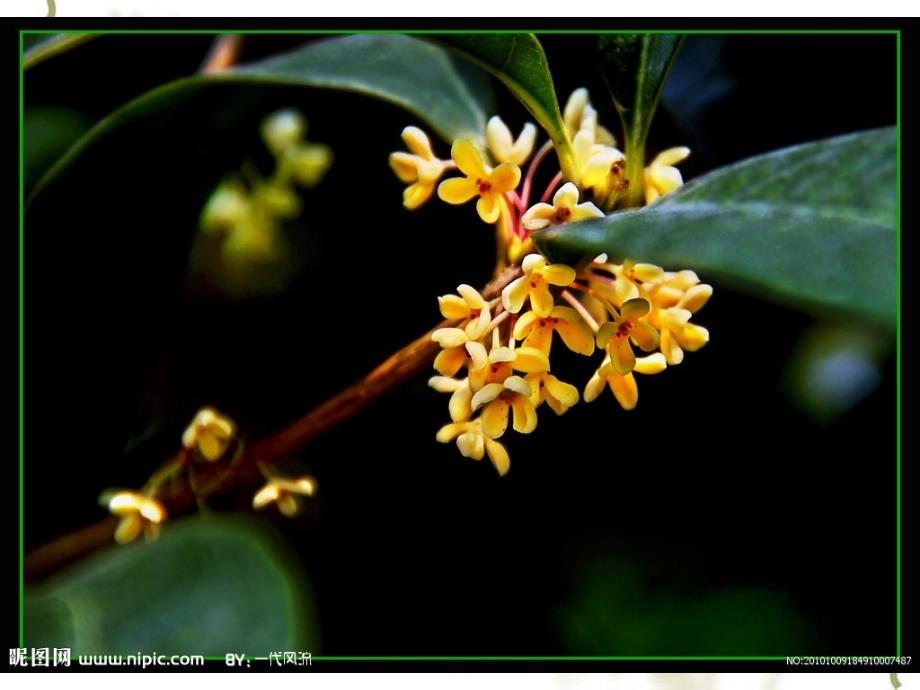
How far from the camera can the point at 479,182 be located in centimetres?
82

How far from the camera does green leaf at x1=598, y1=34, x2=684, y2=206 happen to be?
808mm

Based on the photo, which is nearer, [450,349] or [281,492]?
[450,349]

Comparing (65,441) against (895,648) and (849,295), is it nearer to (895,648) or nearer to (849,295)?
(849,295)

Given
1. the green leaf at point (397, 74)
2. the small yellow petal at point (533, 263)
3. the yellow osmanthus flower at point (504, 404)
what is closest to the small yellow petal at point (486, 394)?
the yellow osmanthus flower at point (504, 404)

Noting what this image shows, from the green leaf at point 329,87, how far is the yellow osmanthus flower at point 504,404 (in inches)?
13.7

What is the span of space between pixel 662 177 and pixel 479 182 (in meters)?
0.18

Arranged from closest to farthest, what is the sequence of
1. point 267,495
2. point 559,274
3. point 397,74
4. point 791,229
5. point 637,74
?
point 791,229
point 559,274
point 637,74
point 267,495
point 397,74

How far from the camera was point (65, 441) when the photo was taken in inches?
40.6

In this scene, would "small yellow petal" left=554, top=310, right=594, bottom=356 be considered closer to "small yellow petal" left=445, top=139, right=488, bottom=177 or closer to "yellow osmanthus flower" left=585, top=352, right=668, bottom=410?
"yellow osmanthus flower" left=585, top=352, right=668, bottom=410

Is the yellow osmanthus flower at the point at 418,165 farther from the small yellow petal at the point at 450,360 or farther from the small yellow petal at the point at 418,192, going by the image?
the small yellow petal at the point at 450,360

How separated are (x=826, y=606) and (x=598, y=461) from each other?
1.04 ft

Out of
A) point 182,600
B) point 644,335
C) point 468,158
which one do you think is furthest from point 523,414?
point 182,600

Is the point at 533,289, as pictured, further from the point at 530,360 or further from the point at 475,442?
the point at 475,442
